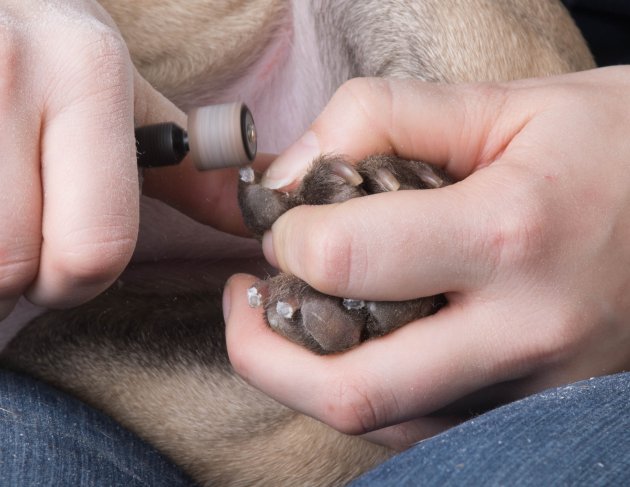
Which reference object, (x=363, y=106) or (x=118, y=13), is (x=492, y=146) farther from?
(x=118, y=13)

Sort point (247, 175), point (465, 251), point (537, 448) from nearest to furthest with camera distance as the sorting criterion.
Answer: point (537, 448), point (465, 251), point (247, 175)

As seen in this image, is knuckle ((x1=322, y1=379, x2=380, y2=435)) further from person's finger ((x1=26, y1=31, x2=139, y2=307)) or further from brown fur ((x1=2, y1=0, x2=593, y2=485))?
brown fur ((x1=2, y1=0, x2=593, y2=485))

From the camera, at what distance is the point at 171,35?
1291 millimetres

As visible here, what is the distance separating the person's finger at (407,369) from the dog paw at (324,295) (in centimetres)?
2

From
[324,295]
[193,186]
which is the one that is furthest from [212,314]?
[324,295]

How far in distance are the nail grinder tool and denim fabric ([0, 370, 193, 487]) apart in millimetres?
318

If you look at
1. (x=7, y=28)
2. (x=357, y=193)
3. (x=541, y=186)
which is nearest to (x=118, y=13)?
(x=7, y=28)

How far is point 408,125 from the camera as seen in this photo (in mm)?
840

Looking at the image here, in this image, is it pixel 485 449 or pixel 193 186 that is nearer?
pixel 485 449

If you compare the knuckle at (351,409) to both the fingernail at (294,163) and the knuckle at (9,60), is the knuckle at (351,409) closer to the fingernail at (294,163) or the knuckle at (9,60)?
the fingernail at (294,163)

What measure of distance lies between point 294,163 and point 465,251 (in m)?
0.23

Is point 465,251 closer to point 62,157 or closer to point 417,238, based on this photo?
point 417,238

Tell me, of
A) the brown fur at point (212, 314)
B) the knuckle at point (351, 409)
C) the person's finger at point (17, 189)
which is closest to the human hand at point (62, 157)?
the person's finger at point (17, 189)

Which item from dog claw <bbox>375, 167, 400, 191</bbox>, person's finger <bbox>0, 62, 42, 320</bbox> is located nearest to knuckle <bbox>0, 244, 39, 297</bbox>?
person's finger <bbox>0, 62, 42, 320</bbox>
